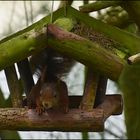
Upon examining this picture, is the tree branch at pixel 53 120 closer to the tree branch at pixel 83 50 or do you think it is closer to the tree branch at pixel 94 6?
the tree branch at pixel 83 50

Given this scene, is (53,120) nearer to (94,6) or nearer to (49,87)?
(49,87)

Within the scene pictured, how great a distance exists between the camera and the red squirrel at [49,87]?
0.97m

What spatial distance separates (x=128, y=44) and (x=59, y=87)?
0.63 ft

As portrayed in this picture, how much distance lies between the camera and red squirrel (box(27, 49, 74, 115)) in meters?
0.97

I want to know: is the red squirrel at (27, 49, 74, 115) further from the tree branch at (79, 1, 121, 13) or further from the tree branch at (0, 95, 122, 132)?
the tree branch at (79, 1, 121, 13)

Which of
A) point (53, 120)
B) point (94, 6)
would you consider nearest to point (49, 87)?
point (53, 120)

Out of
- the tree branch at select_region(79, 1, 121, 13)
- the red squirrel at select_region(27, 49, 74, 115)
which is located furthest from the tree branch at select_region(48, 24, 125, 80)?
the tree branch at select_region(79, 1, 121, 13)

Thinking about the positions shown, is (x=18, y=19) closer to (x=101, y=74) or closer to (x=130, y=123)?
(x=101, y=74)

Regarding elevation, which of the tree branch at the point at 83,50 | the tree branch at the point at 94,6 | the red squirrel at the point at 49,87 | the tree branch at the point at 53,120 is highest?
the tree branch at the point at 94,6

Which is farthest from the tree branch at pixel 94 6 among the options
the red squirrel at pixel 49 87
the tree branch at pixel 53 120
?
the tree branch at pixel 53 120

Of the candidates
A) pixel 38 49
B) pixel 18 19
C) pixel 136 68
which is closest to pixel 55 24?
pixel 38 49

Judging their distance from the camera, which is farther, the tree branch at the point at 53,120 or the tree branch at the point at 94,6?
the tree branch at the point at 94,6

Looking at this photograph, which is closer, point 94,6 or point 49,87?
point 49,87

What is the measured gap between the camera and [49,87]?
98 cm
